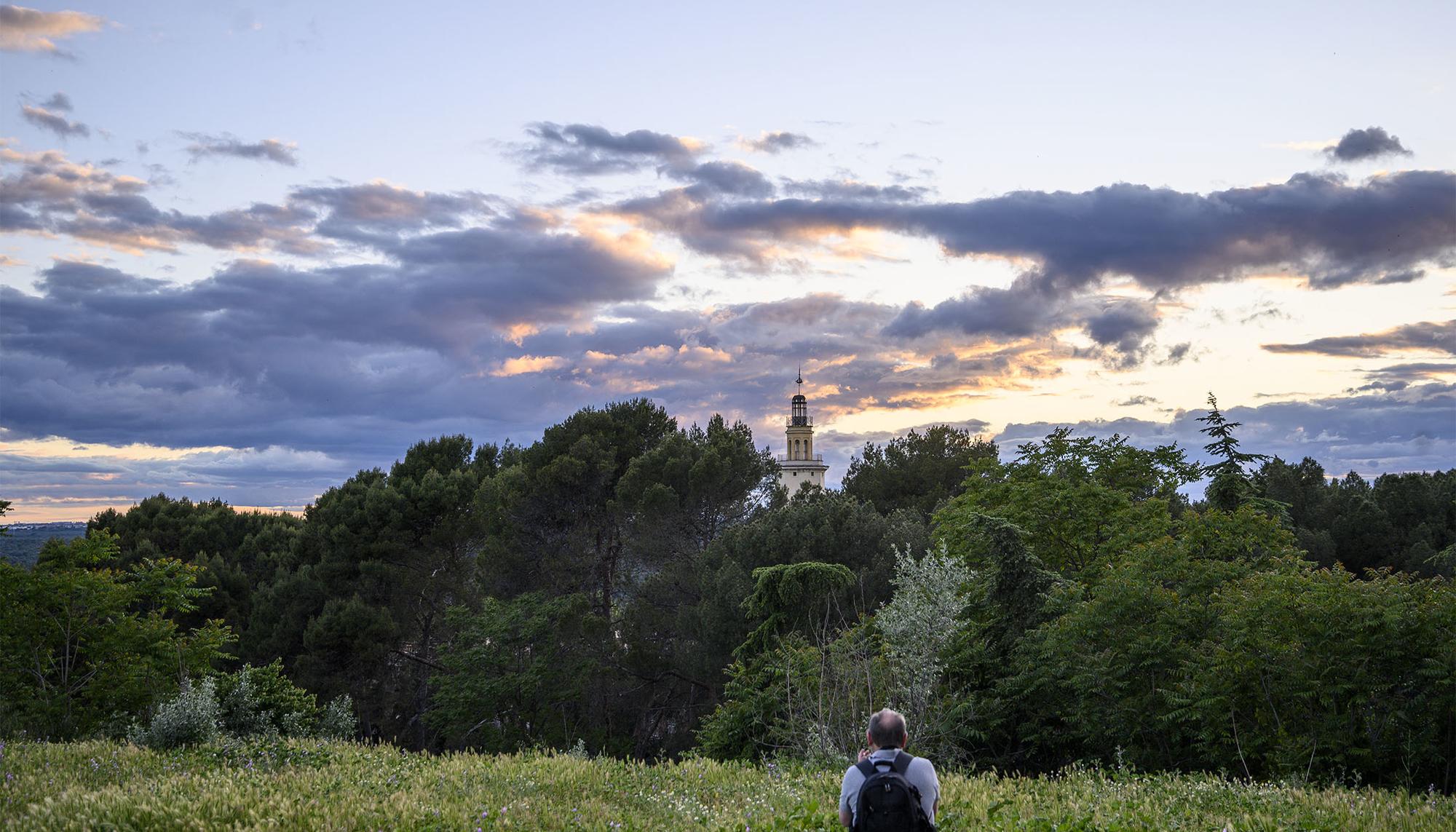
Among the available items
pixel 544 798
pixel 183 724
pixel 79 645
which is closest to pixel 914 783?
pixel 544 798

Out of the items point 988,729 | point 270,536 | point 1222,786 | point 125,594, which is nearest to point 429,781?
point 1222,786

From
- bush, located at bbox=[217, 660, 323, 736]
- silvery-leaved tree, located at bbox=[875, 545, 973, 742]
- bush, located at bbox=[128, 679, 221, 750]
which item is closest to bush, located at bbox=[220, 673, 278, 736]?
bush, located at bbox=[217, 660, 323, 736]

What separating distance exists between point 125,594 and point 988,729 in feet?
72.4

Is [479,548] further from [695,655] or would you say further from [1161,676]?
[1161,676]

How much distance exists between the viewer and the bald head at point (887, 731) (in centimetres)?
640

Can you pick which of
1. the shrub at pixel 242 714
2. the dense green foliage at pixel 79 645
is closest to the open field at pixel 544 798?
the shrub at pixel 242 714

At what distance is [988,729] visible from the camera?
19734mm

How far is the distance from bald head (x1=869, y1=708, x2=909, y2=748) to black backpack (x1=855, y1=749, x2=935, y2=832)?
8cm

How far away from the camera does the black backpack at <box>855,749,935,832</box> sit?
6363 mm

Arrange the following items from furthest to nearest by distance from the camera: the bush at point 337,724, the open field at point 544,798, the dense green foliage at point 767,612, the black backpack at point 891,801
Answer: the bush at point 337,724
the dense green foliage at point 767,612
the open field at point 544,798
the black backpack at point 891,801

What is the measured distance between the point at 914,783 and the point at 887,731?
416mm

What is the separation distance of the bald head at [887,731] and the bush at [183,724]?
1241 cm

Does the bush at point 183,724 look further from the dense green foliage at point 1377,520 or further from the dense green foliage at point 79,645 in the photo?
Result: the dense green foliage at point 1377,520

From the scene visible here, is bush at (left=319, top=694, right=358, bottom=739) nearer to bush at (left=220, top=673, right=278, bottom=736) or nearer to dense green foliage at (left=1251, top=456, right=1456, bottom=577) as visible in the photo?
bush at (left=220, top=673, right=278, bottom=736)
